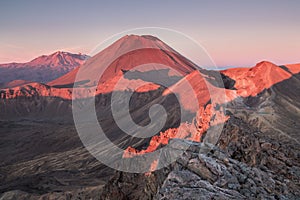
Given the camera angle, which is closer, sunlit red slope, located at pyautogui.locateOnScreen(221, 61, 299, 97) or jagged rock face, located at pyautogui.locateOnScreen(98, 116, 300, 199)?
jagged rock face, located at pyautogui.locateOnScreen(98, 116, 300, 199)

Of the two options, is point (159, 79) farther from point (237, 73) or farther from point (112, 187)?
point (112, 187)

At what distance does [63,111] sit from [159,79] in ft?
208

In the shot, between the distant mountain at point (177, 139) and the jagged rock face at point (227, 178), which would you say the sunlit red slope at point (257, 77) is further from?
the jagged rock face at point (227, 178)

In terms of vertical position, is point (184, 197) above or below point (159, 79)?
above

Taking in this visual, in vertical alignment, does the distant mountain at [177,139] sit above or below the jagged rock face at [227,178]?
below

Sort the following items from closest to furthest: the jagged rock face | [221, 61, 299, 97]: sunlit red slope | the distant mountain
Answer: the jagged rock face → the distant mountain → [221, 61, 299, 97]: sunlit red slope

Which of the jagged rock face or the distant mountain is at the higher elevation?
the jagged rock face

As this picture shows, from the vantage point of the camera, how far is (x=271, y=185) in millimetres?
8938

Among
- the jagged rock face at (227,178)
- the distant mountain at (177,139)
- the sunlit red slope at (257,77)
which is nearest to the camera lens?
the jagged rock face at (227,178)

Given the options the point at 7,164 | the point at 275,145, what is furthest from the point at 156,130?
the point at 275,145

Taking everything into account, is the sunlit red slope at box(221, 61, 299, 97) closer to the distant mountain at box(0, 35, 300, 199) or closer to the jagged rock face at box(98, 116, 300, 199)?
the distant mountain at box(0, 35, 300, 199)

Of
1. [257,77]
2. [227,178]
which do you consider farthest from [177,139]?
[257,77]

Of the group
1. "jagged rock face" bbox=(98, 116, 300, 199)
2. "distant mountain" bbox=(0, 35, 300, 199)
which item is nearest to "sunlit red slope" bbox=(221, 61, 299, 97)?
"distant mountain" bbox=(0, 35, 300, 199)

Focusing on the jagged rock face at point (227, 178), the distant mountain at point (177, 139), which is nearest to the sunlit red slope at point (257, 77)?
the distant mountain at point (177, 139)
